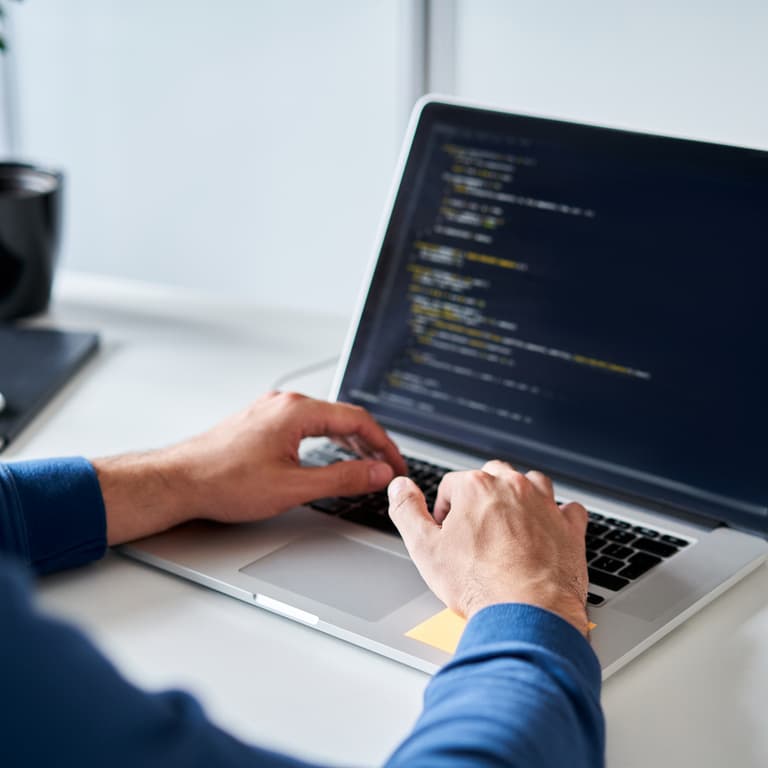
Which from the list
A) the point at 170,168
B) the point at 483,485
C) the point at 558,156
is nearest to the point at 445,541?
the point at 483,485

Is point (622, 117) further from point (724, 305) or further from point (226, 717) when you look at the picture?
point (226, 717)

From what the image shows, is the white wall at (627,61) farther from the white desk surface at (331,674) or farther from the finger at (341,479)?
the white desk surface at (331,674)

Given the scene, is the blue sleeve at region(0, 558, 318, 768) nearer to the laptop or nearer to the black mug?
the laptop

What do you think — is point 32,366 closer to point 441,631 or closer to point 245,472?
point 245,472

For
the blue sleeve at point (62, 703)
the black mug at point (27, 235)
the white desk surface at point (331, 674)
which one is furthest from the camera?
the black mug at point (27, 235)

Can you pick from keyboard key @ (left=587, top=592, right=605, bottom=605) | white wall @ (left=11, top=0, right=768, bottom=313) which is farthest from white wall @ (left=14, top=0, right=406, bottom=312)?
keyboard key @ (left=587, top=592, right=605, bottom=605)

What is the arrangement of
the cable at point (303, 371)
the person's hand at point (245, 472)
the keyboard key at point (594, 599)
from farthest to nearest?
1. the cable at point (303, 371)
2. the person's hand at point (245, 472)
3. the keyboard key at point (594, 599)

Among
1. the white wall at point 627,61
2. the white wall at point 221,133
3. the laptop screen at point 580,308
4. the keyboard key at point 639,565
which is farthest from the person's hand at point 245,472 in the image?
the white wall at point 221,133

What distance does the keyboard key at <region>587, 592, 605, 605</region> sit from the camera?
85 cm

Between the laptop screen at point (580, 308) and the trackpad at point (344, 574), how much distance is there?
231 millimetres

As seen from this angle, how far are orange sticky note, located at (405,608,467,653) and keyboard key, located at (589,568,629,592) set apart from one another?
13 centimetres

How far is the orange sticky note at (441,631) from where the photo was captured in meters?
0.80

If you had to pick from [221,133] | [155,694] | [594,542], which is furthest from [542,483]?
[221,133]

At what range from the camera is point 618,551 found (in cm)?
93
